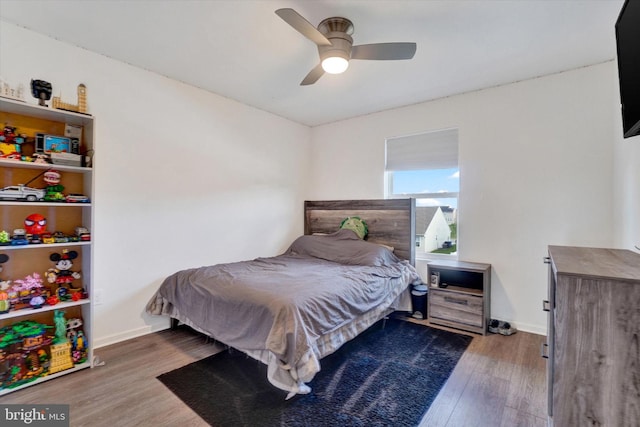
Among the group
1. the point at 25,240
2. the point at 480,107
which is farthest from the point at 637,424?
the point at 25,240

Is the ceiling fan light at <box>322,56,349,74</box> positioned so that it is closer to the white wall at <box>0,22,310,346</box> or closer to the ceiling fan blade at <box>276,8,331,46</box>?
the ceiling fan blade at <box>276,8,331,46</box>

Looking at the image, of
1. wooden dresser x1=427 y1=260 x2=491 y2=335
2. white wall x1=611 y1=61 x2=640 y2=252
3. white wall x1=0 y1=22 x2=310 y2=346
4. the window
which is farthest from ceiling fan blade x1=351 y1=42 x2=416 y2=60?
wooden dresser x1=427 y1=260 x2=491 y2=335

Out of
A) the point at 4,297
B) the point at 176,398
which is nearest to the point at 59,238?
the point at 4,297

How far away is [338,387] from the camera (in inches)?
77.3

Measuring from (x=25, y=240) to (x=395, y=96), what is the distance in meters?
3.55

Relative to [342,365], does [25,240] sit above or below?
above

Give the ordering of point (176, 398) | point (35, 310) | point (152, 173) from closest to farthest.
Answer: point (176, 398) → point (35, 310) → point (152, 173)

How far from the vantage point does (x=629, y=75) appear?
1.28 metres

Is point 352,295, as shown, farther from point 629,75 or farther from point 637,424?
point 629,75

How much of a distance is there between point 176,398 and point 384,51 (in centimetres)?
266

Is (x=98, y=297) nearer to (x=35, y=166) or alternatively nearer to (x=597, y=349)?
(x=35, y=166)

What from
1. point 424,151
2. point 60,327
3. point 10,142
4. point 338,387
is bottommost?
point 338,387

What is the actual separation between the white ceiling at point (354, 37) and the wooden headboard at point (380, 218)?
137cm

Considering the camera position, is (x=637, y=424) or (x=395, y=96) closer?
(x=637, y=424)
